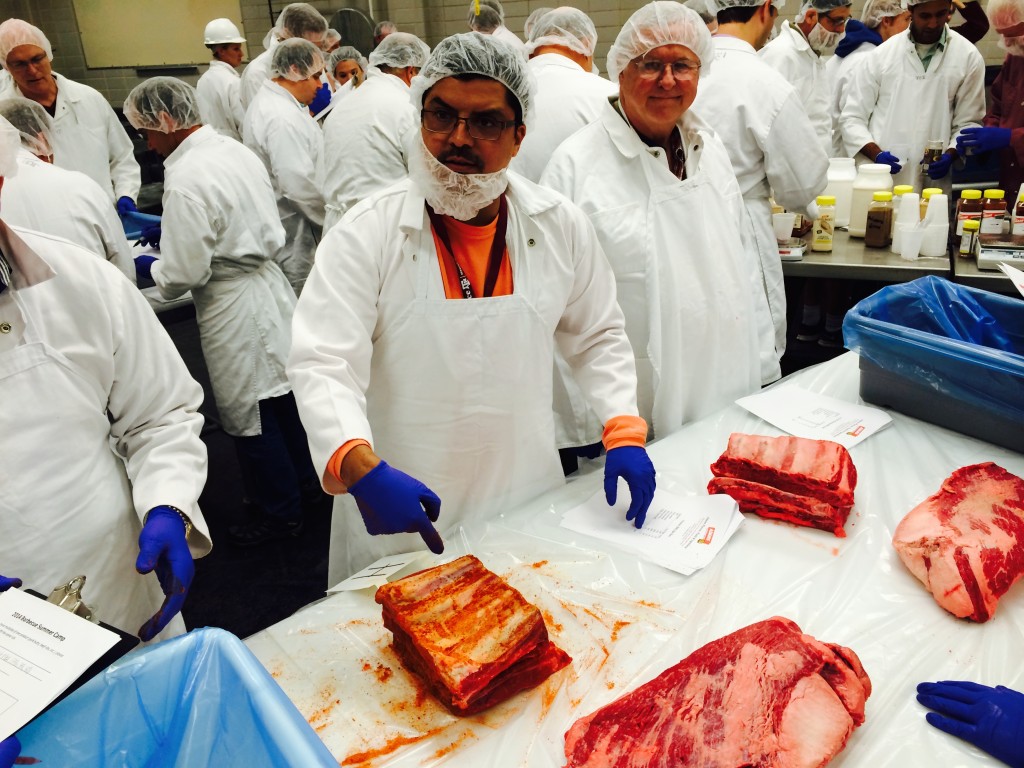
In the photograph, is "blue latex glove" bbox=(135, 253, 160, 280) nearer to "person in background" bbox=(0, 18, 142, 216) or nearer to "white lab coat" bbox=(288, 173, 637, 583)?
"person in background" bbox=(0, 18, 142, 216)

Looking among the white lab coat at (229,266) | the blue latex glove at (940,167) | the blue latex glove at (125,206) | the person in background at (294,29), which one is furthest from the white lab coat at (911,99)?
the blue latex glove at (125,206)

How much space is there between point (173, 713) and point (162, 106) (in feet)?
9.17

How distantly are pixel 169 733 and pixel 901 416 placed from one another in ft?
6.14

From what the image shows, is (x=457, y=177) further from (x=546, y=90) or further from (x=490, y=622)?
(x=546, y=90)

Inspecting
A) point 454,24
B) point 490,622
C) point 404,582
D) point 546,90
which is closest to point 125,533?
point 404,582

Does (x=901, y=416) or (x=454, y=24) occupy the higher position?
(x=454, y=24)

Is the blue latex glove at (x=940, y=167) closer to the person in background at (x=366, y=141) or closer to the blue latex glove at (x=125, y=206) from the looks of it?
the person in background at (x=366, y=141)

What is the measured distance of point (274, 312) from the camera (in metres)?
3.34

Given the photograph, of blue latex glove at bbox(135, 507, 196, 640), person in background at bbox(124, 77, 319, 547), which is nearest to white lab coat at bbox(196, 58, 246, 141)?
person in background at bbox(124, 77, 319, 547)

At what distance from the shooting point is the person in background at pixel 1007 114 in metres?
3.73

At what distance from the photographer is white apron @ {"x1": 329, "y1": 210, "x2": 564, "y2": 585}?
5.56 ft

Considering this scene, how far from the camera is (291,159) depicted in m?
4.60

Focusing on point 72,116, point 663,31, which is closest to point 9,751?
point 663,31

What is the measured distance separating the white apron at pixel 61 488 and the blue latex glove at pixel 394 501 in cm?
50
